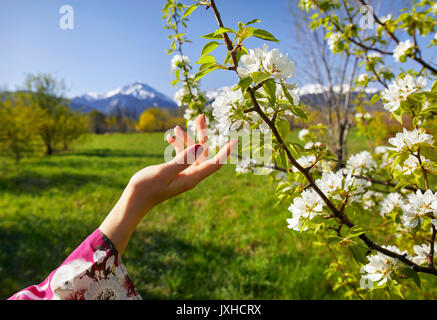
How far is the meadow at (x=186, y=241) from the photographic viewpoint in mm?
2520

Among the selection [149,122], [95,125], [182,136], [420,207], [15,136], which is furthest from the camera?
[95,125]

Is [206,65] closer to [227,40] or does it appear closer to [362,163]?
[227,40]

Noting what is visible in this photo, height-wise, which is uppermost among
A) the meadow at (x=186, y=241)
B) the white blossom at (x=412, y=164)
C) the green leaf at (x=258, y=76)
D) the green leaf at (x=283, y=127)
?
the green leaf at (x=258, y=76)

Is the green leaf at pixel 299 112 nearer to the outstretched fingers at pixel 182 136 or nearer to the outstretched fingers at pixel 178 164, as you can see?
the outstretched fingers at pixel 178 164

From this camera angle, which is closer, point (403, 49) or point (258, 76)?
point (258, 76)

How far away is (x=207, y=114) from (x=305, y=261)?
201 centimetres

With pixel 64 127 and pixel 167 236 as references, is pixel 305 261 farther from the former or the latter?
pixel 64 127

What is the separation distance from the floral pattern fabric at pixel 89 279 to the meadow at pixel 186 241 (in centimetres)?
182

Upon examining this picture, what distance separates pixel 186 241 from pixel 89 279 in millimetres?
2728

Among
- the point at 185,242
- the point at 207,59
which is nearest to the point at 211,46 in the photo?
the point at 207,59

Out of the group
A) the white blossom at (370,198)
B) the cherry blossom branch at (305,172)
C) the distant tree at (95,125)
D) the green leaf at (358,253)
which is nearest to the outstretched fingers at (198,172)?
the cherry blossom branch at (305,172)

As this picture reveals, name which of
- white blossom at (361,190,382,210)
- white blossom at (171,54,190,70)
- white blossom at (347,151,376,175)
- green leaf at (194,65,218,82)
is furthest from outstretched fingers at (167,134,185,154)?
white blossom at (361,190,382,210)

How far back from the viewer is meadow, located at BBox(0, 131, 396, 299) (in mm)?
2520

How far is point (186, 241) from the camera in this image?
342 centimetres
